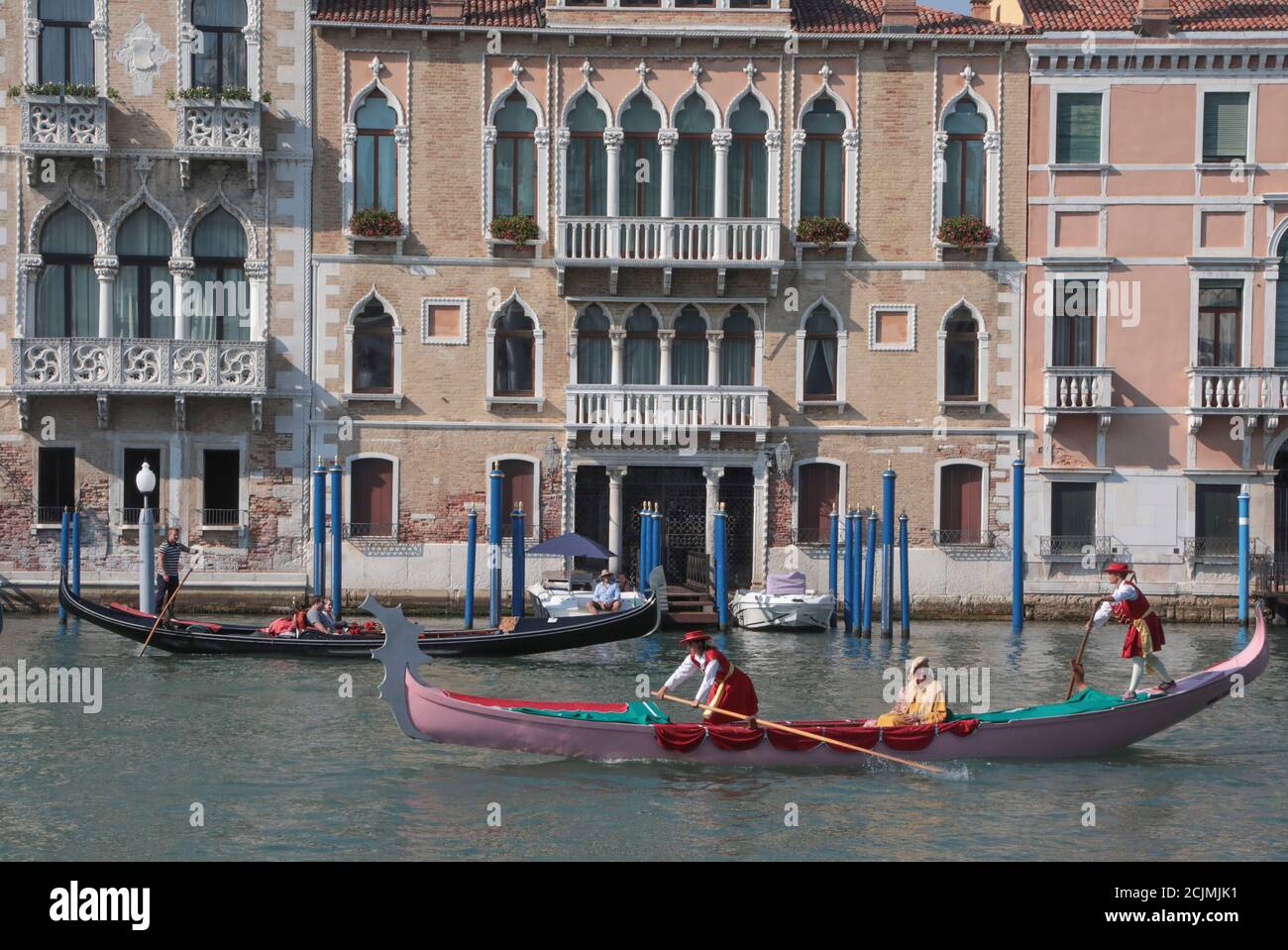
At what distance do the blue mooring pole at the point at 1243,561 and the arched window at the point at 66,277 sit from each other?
51.1 ft

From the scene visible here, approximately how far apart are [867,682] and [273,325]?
1038 centimetres

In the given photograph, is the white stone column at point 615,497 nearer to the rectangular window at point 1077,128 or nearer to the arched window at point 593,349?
the arched window at point 593,349

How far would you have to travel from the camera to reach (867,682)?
19609 mm

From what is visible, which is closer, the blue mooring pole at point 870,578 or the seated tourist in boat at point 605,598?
the seated tourist in boat at point 605,598

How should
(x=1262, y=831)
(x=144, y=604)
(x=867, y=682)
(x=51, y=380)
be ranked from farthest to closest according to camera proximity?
(x=51, y=380) → (x=144, y=604) → (x=867, y=682) → (x=1262, y=831)

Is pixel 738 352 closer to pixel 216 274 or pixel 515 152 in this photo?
pixel 515 152

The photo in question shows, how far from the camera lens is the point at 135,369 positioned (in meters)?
25.1

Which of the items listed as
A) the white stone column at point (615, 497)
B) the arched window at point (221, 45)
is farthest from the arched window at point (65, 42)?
the white stone column at point (615, 497)

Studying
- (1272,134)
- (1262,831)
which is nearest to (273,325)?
(1272,134)

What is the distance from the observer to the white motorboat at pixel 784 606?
2444cm

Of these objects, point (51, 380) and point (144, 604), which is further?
point (51, 380)

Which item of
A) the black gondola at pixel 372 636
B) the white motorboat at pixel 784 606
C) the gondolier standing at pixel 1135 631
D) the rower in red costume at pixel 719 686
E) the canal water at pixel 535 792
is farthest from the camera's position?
the white motorboat at pixel 784 606

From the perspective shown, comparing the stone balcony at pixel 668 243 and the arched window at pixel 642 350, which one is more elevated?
the stone balcony at pixel 668 243

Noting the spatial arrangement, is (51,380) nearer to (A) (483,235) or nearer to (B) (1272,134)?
(A) (483,235)
